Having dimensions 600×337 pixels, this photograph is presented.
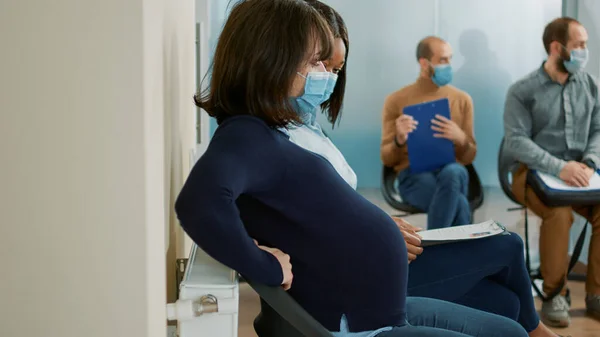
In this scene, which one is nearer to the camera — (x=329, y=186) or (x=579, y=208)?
(x=329, y=186)

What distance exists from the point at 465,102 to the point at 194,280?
339 centimetres

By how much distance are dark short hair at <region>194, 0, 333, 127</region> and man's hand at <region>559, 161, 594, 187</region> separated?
251cm

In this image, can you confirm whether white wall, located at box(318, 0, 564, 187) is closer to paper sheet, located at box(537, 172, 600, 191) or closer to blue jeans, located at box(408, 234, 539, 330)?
paper sheet, located at box(537, 172, 600, 191)

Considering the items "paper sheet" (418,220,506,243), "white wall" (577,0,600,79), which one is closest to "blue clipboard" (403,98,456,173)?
"white wall" (577,0,600,79)

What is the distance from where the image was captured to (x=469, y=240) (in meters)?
1.92

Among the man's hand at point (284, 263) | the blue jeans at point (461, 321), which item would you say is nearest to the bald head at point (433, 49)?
the blue jeans at point (461, 321)

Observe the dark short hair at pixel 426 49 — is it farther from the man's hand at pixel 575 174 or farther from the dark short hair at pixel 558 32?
the man's hand at pixel 575 174

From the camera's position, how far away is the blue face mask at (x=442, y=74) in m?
4.42

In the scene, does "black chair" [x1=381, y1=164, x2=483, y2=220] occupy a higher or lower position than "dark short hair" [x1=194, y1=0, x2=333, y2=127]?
lower

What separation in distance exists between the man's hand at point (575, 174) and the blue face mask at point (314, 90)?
2430 millimetres

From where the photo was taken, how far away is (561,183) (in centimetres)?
364

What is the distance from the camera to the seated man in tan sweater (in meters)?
3.89

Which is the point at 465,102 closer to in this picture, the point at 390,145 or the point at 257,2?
the point at 390,145

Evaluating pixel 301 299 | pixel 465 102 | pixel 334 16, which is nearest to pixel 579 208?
pixel 465 102
